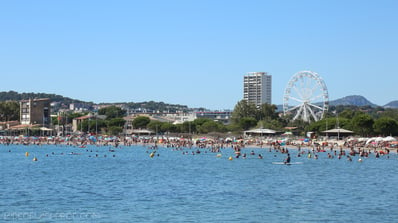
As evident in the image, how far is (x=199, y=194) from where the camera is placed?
1474 inches

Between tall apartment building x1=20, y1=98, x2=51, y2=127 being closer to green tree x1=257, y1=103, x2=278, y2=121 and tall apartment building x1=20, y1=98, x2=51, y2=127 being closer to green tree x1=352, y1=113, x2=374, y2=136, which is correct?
green tree x1=257, y1=103, x2=278, y2=121

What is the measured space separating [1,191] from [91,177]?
11252 mm

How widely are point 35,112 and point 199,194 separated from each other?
154188 mm

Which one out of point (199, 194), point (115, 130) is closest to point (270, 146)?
point (199, 194)

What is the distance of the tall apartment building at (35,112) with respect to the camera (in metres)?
182

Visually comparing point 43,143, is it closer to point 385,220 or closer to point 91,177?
point 91,177

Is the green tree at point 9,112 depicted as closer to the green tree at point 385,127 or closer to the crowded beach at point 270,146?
the crowded beach at point 270,146

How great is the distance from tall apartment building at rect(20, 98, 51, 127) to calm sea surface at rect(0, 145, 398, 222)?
128 metres

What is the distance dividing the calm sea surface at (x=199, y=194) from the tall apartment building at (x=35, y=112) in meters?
128

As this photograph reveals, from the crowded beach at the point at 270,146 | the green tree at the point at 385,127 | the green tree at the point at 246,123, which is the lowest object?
the crowded beach at the point at 270,146

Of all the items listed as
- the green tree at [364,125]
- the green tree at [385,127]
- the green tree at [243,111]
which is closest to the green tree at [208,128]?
the green tree at [243,111]

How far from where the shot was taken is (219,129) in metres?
145

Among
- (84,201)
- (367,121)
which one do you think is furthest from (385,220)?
(367,121)

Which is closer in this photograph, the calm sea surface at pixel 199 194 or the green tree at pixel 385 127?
the calm sea surface at pixel 199 194
